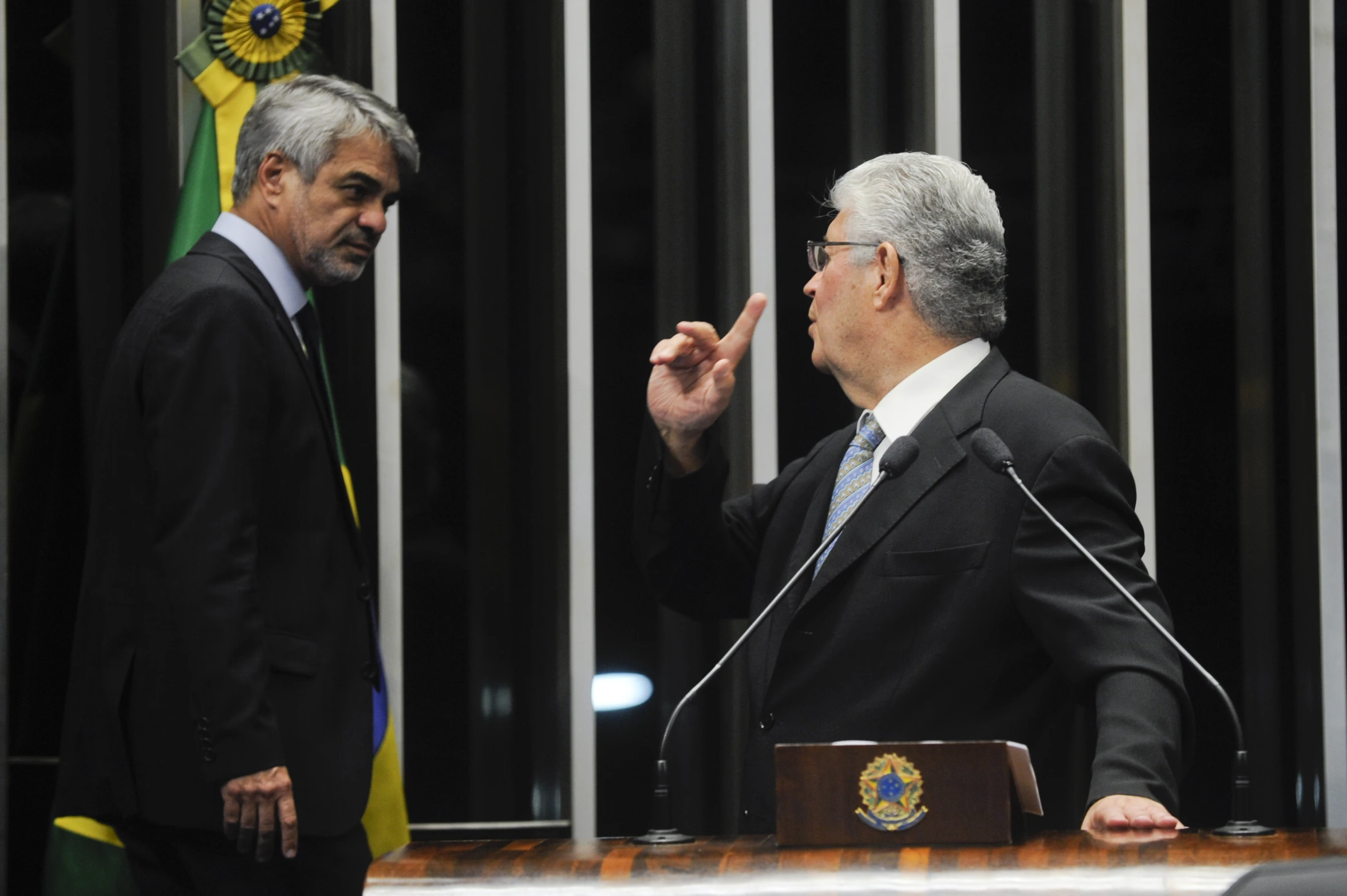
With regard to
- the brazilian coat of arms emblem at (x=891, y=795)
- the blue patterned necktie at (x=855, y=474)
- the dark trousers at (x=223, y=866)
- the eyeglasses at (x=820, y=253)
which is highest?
the eyeglasses at (x=820, y=253)

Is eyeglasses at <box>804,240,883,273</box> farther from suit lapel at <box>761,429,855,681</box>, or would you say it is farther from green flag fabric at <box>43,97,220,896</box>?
green flag fabric at <box>43,97,220,896</box>

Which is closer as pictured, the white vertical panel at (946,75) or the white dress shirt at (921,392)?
the white dress shirt at (921,392)

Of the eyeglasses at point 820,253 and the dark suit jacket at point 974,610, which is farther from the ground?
the eyeglasses at point 820,253

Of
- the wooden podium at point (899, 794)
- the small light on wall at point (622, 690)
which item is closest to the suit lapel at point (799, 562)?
the wooden podium at point (899, 794)

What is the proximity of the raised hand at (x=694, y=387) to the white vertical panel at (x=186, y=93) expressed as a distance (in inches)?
51.0

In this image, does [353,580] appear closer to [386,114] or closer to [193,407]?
[193,407]

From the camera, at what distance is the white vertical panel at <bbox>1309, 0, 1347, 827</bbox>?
2969mm

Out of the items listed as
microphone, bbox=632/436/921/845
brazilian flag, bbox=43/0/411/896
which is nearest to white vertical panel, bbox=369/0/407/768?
brazilian flag, bbox=43/0/411/896

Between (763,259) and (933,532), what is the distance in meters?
1.24

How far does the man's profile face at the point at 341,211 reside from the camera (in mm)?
2342

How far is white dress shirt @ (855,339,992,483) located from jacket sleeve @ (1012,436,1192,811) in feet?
0.76

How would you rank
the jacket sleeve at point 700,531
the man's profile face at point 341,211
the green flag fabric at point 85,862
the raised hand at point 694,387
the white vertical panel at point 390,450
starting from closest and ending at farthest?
1. the raised hand at point 694,387
2. the jacket sleeve at point 700,531
3. the man's profile face at point 341,211
4. the green flag fabric at point 85,862
5. the white vertical panel at point 390,450

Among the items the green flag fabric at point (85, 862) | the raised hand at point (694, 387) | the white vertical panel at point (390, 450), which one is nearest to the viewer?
the raised hand at point (694, 387)

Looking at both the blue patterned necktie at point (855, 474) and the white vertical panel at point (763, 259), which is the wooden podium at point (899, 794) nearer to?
the blue patterned necktie at point (855, 474)
